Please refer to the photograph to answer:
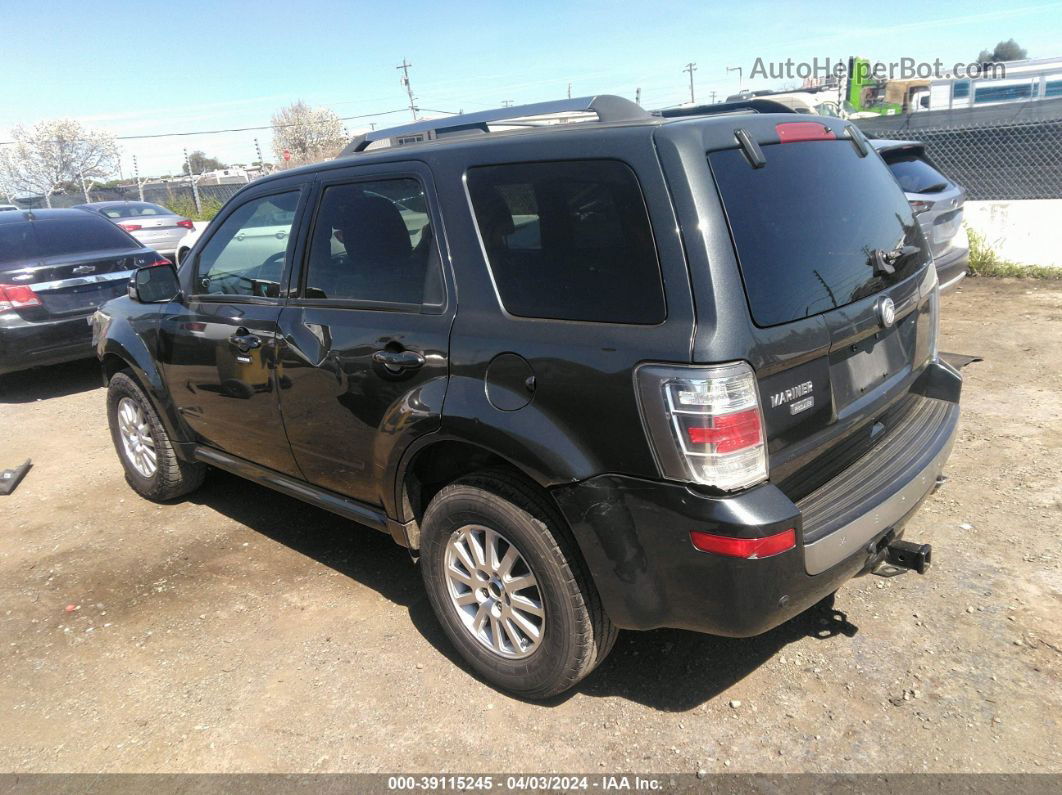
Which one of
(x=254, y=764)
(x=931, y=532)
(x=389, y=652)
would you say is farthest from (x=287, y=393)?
(x=931, y=532)

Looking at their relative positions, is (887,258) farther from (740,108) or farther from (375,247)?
(375,247)

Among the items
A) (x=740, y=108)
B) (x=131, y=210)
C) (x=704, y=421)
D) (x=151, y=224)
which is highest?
(x=740, y=108)

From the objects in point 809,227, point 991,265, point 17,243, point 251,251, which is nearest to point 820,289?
point 809,227

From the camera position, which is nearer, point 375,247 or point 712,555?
point 712,555

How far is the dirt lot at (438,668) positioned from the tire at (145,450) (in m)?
0.32

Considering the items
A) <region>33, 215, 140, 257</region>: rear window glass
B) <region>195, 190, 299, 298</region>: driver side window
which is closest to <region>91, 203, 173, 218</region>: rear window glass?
<region>33, 215, 140, 257</region>: rear window glass

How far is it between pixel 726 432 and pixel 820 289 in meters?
0.65

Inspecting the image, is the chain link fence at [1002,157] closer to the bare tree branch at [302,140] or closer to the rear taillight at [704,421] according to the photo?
the rear taillight at [704,421]

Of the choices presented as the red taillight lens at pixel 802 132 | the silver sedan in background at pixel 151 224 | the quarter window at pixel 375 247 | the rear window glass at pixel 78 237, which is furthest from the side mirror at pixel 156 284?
the silver sedan in background at pixel 151 224

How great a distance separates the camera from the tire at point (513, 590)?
2613 millimetres

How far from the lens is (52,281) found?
7.34m

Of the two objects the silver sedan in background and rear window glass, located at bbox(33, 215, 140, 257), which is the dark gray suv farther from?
the silver sedan in background

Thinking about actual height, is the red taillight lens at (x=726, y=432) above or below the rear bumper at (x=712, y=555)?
above

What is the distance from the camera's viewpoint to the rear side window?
7.72ft
